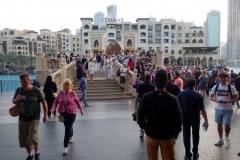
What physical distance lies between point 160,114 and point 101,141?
150 inches

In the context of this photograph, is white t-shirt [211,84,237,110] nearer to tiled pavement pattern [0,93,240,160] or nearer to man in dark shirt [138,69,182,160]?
tiled pavement pattern [0,93,240,160]

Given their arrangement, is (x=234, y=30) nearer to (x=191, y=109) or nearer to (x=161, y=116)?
(x=191, y=109)

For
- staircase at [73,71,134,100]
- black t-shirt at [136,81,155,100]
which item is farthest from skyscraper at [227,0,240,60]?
black t-shirt at [136,81,155,100]

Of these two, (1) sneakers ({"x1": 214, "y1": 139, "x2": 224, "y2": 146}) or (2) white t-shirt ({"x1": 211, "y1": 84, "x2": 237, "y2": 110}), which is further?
(1) sneakers ({"x1": 214, "y1": 139, "x2": 224, "y2": 146})

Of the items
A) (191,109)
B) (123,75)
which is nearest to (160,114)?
(191,109)

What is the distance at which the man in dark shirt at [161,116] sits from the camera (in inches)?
138

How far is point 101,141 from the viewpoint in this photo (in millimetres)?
6938

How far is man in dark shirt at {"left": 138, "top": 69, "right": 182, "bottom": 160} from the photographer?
11.5 ft

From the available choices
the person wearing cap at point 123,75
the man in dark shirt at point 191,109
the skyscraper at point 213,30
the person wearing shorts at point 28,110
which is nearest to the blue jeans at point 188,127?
the man in dark shirt at point 191,109

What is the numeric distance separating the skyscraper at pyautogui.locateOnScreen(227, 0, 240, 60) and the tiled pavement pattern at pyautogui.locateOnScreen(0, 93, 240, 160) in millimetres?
102908

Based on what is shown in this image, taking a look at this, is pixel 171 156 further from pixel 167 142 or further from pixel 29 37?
pixel 29 37

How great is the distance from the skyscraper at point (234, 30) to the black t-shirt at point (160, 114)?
10724cm

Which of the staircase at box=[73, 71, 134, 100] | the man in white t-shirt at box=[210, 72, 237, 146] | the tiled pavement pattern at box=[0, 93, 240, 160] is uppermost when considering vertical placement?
the man in white t-shirt at box=[210, 72, 237, 146]

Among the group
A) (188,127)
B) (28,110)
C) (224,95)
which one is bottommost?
(188,127)
